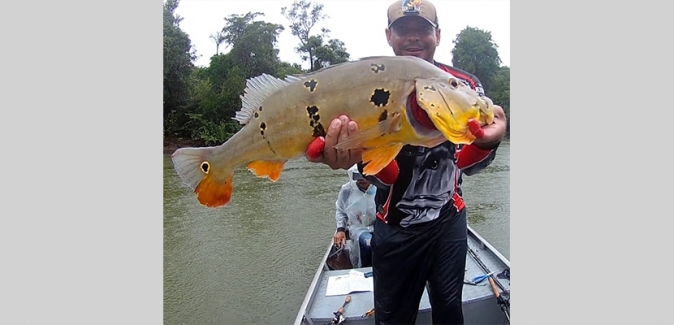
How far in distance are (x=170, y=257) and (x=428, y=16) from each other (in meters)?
7.83

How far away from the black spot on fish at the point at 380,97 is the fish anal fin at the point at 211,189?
24.9 inches

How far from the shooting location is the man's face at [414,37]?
1.97 meters

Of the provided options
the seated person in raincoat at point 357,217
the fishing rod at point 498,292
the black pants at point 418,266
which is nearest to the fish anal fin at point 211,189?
the black pants at point 418,266

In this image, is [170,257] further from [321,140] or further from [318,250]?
[321,140]

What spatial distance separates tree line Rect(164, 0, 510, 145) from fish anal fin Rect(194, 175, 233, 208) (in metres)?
17.4

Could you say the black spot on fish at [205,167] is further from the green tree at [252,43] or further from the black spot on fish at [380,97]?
the green tree at [252,43]

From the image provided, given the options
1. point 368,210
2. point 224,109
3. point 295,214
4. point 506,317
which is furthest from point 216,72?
point 506,317

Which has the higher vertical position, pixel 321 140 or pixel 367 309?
pixel 321 140

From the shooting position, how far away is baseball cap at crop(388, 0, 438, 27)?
76.7 inches

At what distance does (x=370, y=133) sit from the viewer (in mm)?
1599

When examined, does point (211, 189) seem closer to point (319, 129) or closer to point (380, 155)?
point (319, 129)

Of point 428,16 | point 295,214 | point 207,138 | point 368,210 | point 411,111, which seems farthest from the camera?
point 207,138

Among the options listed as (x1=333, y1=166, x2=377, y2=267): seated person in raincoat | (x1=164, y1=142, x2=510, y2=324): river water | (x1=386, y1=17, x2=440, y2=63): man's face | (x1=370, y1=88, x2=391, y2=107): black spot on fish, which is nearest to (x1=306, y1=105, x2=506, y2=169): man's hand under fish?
(x1=370, y1=88, x2=391, y2=107): black spot on fish

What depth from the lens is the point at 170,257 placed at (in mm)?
8586
